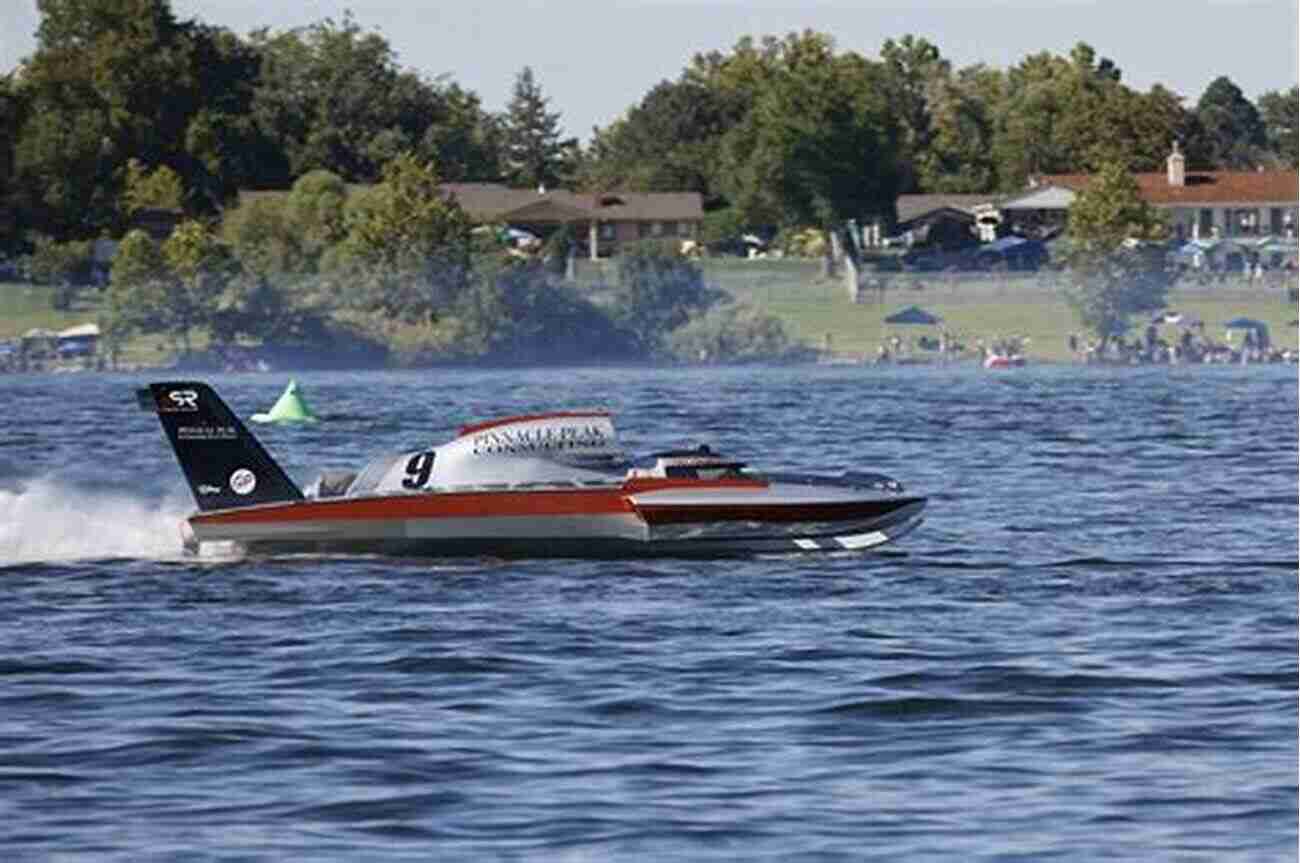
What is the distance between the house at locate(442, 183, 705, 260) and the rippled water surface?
103m

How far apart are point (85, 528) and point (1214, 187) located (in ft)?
393

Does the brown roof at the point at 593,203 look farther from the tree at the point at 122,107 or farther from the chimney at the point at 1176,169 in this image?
the chimney at the point at 1176,169

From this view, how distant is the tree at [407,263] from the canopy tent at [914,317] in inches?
557

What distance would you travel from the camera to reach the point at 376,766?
73.2 feet

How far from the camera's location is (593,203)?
154125mm

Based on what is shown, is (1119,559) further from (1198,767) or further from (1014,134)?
(1014,134)

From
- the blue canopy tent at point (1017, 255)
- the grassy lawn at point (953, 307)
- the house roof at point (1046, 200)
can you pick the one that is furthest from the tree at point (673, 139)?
the grassy lawn at point (953, 307)

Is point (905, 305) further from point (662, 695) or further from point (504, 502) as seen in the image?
point (662, 695)

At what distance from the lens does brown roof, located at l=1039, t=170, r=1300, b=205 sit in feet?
495

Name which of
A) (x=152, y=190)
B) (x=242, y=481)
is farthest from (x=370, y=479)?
(x=152, y=190)

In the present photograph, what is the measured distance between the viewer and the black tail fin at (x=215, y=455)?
3428 centimetres

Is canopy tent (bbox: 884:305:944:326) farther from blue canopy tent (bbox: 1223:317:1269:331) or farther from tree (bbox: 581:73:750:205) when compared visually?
tree (bbox: 581:73:750:205)

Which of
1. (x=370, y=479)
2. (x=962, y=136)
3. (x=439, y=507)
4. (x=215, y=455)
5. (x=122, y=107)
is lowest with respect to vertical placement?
(x=439, y=507)

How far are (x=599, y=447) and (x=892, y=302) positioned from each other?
93.0m
